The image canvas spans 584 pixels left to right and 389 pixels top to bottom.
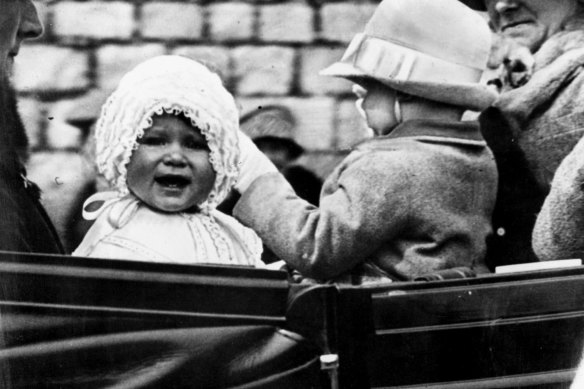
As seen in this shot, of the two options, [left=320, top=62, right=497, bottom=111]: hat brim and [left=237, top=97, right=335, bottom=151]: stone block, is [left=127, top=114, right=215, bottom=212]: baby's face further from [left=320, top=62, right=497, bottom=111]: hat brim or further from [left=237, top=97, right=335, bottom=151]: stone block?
[left=320, top=62, right=497, bottom=111]: hat brim

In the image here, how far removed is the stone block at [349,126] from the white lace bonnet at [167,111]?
293mm

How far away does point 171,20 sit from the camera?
3611 millimetres

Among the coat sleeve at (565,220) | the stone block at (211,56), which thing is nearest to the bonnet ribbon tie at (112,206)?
the stone block at (211,56)

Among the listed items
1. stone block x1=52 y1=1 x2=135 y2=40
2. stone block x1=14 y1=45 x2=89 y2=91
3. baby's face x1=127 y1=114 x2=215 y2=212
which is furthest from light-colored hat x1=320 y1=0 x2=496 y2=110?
stone block x1=14 y1=45 x2=89 y2=91

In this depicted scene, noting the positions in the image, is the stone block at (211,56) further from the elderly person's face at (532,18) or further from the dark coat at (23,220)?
the elderly person's face at (532,18)

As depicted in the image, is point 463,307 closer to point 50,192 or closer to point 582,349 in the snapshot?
point 582,349

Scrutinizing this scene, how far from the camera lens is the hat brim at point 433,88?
3.57 m

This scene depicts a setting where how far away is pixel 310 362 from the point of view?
336 cm

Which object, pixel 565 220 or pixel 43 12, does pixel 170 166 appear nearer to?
pixel 43 12

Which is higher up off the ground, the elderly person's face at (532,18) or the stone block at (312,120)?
the elderly person's face at (532,18)

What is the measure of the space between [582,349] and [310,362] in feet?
2.51

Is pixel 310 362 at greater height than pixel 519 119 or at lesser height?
lesser

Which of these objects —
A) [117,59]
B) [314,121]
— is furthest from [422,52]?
[117,59]

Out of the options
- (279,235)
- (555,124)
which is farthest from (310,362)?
(555,124)
